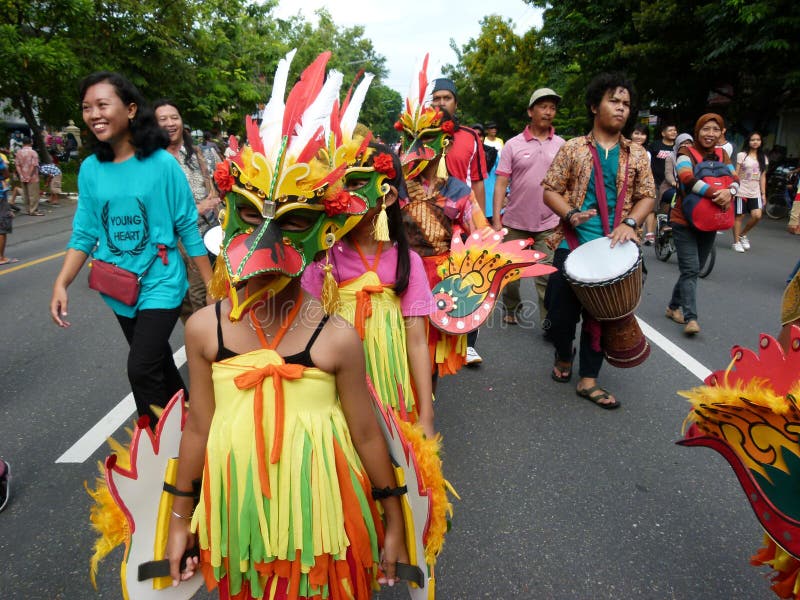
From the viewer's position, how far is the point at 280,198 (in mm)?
1443

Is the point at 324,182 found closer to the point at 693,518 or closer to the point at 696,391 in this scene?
the point at 696,391

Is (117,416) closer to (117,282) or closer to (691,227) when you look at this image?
(117,282)

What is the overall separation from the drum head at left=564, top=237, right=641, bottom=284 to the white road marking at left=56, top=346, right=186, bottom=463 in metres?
2.93

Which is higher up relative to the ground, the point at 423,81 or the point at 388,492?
the point at 423,81

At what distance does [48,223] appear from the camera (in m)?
13.6

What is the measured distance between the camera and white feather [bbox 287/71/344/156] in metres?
1.49

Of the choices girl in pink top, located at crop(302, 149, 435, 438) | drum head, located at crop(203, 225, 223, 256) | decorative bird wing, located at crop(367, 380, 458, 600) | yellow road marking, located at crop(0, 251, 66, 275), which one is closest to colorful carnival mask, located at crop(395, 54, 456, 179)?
girl in pink top, located at crop(302, 149, 435, 438)

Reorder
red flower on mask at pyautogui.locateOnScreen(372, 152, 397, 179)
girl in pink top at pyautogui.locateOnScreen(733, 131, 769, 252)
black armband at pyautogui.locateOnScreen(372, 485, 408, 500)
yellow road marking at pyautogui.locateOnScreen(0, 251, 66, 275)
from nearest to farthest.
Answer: black armband at pyautogui.locateOnScreen(372, 485, 408, 500)
red flower on mask at pyautogui.locateOnScreen(372, 152, 397, 179)
yellow road marking at pyautogui.locateOnScreen(0, 251, 66, 275)
girl in pink top at pyautogui.locateOnScreen(733, 131, 769, 252)

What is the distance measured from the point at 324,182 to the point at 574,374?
3.60m

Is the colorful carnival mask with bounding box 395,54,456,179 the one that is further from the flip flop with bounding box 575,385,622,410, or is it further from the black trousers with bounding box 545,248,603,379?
the flip flop with bounding box 575,385,622,410

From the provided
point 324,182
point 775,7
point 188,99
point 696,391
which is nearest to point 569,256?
point 696,391

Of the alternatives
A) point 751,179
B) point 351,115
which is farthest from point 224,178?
point 751,179

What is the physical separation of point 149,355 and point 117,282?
0.38 meters

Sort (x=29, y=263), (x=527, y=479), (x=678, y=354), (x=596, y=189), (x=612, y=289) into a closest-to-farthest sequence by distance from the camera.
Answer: (x=527, y=479) → (x=612, y=289) → (x=596, y=189) → (x=678, y=354) → (x=29, y=263)
